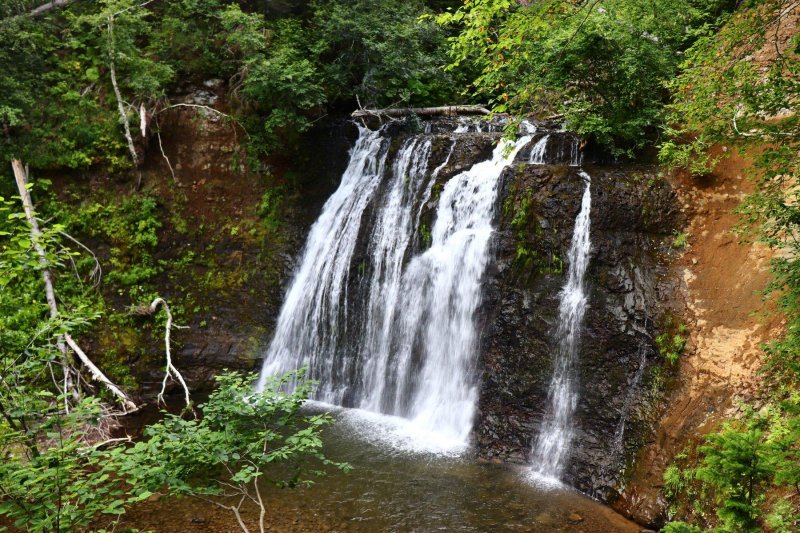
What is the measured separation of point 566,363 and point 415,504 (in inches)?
122

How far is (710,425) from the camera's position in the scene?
20.2ft

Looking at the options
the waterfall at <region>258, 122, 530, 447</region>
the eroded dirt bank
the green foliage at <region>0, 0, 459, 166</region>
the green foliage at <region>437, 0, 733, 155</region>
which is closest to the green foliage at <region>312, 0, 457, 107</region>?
the green foliage at <region>0, 0, 459, 166</region>

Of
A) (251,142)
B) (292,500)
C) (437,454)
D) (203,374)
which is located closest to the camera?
(292,500)

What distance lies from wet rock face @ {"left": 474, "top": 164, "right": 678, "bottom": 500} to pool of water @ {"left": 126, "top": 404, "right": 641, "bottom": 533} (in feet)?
1.75

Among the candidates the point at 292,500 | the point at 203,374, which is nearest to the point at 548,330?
the point at 292,500

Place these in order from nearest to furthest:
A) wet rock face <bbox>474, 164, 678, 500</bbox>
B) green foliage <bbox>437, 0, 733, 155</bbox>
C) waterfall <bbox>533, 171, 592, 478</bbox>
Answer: wet rock face <bbox>474, 164, 678, 500</bbox>
waterfall <bbox>533, 171, 592, 478</bbox>
green foliage <bbox>437, 0, 733, 155</bbox>

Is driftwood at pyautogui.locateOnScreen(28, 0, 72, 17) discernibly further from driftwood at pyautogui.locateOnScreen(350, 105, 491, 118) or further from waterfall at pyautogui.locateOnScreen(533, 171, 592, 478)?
waterfall at pyautogui.locateOnScreen(533, 171, 592, 478)

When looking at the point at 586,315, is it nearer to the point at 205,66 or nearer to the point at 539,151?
the point at 539,151

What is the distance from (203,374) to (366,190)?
5401 mm

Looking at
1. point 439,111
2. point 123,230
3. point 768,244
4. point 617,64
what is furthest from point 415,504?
point 439,111

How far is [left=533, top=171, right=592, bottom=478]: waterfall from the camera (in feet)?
24.2

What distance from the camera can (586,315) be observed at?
775 cm

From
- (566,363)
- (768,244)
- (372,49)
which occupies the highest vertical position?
(372,49)

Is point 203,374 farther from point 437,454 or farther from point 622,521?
point 622,521
